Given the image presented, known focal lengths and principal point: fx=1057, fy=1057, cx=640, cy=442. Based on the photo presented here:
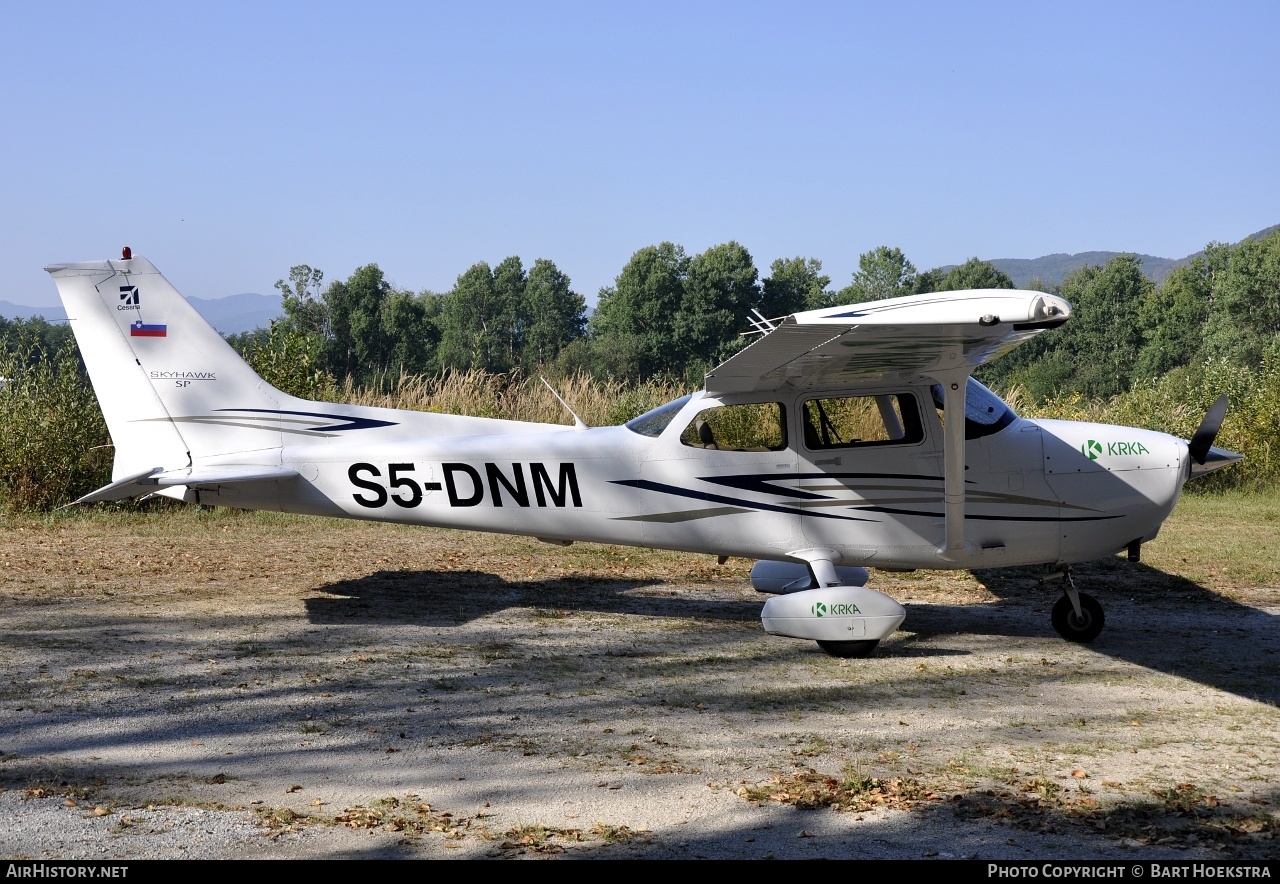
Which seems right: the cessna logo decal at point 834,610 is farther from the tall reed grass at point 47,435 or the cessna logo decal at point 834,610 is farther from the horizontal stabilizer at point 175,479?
the tall reed grass at point 47,435

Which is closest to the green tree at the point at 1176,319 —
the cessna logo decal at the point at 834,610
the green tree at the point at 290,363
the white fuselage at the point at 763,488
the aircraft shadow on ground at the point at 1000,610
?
the green tree at the point at 290,363

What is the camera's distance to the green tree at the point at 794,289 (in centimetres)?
8838

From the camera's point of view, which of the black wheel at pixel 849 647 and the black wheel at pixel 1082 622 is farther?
the black wheel at pixel 1082 622

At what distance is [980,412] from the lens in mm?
7770

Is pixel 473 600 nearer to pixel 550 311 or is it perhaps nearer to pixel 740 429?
pixel 740 429

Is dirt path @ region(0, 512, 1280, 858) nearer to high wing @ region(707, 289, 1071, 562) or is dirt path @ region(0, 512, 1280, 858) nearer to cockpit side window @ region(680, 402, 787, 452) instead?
cockpit side window @ region(680, 402, 787, 452)

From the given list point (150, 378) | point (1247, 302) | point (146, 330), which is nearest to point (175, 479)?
point (150, 378)

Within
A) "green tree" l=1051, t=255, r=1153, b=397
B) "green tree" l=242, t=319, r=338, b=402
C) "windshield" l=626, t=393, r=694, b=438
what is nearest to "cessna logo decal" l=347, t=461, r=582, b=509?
"windshield" l=626, t=393, r=694, b=438

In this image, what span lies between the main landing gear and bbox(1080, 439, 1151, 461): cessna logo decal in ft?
3.44

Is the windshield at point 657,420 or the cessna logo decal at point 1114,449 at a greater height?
the windshield at point 657,420

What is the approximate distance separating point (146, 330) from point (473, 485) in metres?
2.97

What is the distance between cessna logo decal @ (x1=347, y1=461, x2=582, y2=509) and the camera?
26.7 feet

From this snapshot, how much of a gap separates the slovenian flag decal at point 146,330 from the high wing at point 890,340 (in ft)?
14.6
